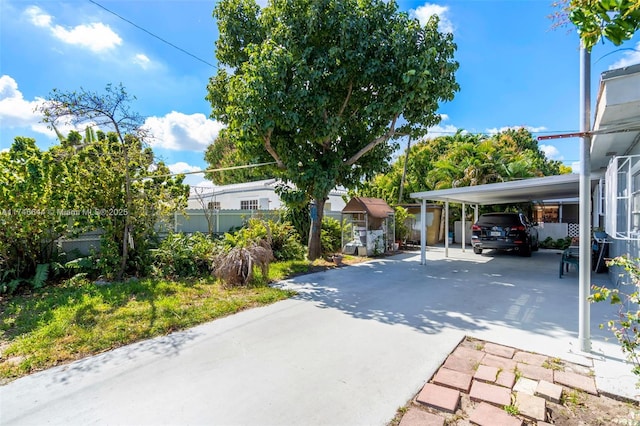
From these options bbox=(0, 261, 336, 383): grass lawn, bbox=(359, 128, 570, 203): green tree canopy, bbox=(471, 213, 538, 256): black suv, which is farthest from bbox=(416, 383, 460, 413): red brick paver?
bbox=(471, 213, 538, 256): black suv

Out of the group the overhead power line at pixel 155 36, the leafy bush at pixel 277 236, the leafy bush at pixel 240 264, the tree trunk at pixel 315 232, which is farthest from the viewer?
the tree trunk at pixel 315 232

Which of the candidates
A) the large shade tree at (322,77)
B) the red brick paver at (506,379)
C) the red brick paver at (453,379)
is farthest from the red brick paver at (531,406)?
the large shade tree at (322,77)

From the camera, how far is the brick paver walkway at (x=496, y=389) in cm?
244

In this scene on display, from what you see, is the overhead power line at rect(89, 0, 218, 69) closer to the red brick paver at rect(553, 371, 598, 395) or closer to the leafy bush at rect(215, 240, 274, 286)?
the leafy bush at rect(215, 240, 274, 286)

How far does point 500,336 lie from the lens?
160 inches

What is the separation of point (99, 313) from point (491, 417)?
535 centimetres

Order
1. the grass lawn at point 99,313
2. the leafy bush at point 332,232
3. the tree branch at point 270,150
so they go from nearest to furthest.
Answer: the grass lawn at point 99,313 < the tree branch at point 270,150 < the leafy bush at point 332,232

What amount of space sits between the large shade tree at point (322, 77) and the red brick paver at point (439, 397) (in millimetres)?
6110

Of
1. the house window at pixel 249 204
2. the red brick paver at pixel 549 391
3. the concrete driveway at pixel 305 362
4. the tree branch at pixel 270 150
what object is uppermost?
the tree branch at pixel 270 150

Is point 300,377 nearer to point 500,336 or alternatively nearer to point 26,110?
point 500,336

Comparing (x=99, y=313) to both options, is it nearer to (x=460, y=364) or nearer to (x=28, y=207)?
(x=28, y=207)

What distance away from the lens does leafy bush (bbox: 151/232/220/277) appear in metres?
7.39

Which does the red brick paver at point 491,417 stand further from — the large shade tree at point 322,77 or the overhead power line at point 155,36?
the overhead power line at point 155,36

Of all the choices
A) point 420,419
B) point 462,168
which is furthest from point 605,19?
point 462,168
